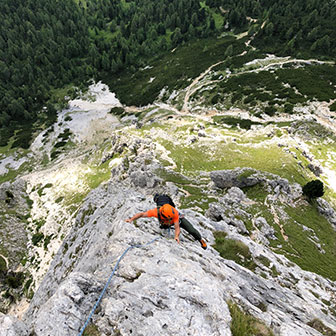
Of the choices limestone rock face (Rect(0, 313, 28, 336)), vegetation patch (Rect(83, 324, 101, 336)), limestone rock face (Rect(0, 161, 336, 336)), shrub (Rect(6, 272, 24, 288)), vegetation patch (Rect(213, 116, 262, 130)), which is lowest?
shrub (Rect(6, 272, 24, 288))

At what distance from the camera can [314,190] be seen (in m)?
32.3

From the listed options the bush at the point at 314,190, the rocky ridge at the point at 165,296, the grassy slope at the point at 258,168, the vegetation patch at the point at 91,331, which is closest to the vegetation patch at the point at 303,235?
the grassy slope at the point at 258,168

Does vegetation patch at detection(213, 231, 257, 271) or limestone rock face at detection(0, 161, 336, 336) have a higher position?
limestone rock face at detection(0, 161, 336, 336)

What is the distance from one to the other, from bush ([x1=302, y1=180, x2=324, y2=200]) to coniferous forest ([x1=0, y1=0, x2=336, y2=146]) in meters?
92.3

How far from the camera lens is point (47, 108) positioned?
119812 mm

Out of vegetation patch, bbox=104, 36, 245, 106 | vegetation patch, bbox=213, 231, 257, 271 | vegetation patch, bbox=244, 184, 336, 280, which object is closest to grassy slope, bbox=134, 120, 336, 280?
vegetation patch, bbox=244, 184, 336, 280

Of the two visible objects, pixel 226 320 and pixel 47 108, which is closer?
pixel 226 320

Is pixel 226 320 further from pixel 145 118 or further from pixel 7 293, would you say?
pixel 145 118

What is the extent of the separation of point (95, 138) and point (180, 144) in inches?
2093

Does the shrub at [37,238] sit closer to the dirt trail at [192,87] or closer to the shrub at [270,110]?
the dirt trail at [192,87]

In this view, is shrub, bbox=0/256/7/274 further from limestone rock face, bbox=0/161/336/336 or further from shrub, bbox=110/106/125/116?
shrub, bbox=110/106/125/116

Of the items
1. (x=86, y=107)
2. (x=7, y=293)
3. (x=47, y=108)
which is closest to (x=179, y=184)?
(x=7, y=293)

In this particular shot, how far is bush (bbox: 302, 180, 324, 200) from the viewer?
105 ft

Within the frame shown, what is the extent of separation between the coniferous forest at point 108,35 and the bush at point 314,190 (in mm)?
92252
